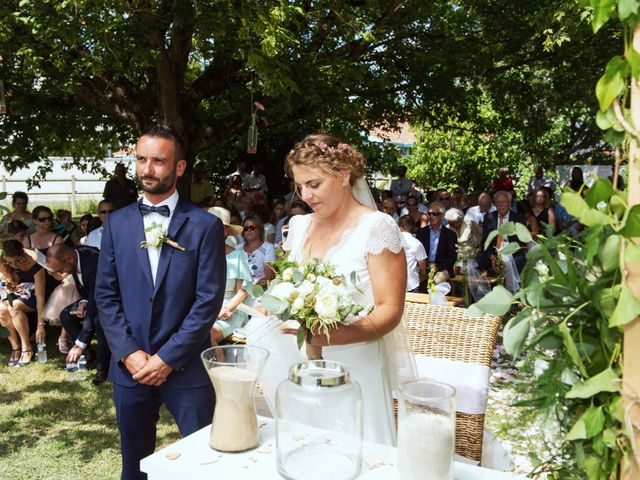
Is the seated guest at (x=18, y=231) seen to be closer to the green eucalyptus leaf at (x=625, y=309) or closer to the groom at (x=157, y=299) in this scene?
the groom at (x=157, y=299)

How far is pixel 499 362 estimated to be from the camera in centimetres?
635

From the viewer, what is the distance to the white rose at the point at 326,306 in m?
1.98

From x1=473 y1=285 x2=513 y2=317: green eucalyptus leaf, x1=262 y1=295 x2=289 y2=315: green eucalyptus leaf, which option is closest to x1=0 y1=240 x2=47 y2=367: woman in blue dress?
x1=262 y1=295 x2=289 y2=315: green eucalyptus leaf

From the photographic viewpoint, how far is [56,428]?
4773 millimetres

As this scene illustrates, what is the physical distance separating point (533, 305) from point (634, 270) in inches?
8.0

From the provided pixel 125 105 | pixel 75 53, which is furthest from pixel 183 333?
pixel 125 105

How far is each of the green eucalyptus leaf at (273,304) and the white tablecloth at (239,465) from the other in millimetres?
404

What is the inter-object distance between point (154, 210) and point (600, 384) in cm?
220

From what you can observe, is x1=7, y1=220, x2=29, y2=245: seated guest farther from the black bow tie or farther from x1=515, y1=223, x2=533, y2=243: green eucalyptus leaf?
x1=515, y1=223, x2=533, y2=243: green eucalyptus leaf

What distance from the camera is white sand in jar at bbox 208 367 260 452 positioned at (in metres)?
1.81

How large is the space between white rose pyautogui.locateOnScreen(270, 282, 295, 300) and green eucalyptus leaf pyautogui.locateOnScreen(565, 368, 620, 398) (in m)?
1.10

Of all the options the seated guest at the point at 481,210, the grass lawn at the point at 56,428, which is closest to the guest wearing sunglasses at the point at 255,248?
the grass lawn at the point at 56,428

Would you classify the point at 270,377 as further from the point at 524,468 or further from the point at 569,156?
the point at 569,156

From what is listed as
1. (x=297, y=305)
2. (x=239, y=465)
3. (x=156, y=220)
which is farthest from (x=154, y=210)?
(x=239, y=465)
